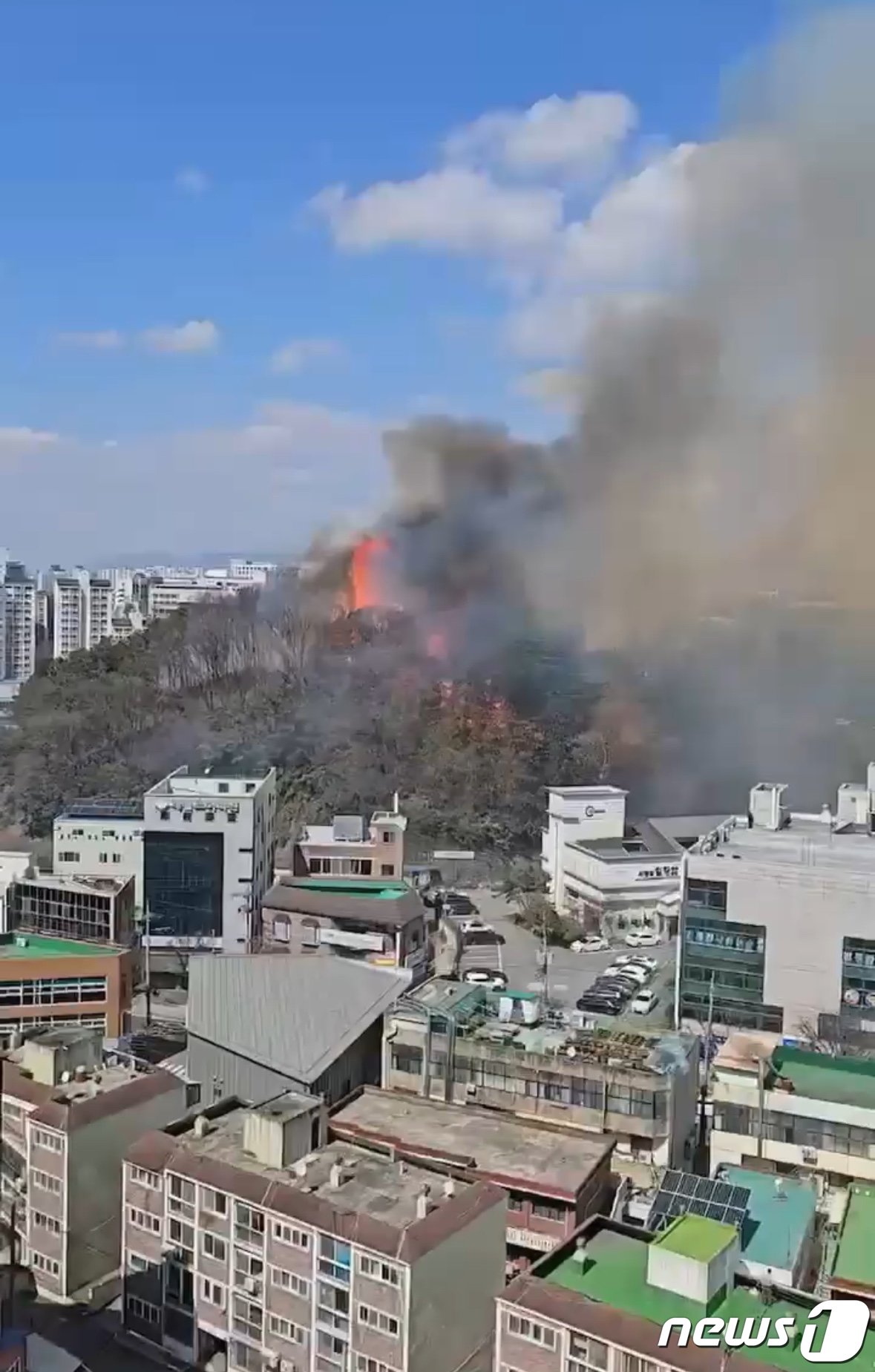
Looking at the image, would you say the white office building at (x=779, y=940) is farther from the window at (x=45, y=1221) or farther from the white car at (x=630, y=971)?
the window at (x=45, y=1221)

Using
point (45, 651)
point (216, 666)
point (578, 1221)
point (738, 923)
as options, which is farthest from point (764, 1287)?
point (45, 651)

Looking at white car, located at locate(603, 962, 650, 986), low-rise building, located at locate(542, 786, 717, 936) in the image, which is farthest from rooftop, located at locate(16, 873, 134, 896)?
low-rise building, located at locate(542, 786, 717, 936)

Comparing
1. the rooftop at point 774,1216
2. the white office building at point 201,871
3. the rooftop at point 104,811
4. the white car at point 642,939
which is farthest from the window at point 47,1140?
the white car at point 642,939

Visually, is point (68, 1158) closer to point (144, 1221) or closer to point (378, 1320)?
point (144, 1221)

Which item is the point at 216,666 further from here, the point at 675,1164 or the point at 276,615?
the point at 675,1164

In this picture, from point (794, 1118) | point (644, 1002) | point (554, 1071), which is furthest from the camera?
point (644, 1002)

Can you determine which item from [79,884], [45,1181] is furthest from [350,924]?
[45,1181]
